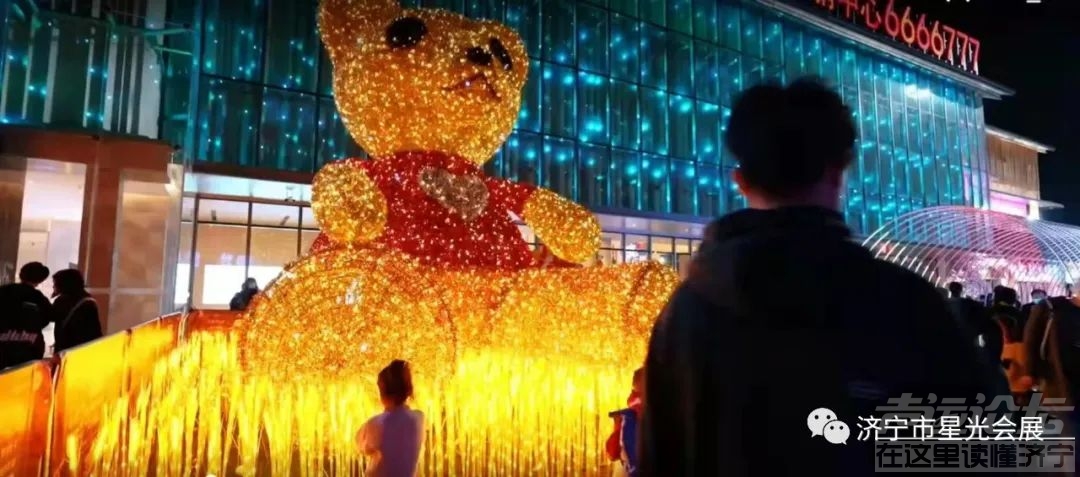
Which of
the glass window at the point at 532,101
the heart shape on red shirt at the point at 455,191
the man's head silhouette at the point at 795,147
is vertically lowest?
the man's head silhouette at the point at 795,147

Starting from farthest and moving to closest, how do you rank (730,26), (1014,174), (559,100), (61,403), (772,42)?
1. (1014,174)
2. (772,42)
3. (730,26)
4. (559,100)
5. (61,403)

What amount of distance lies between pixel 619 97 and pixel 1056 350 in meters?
16.8

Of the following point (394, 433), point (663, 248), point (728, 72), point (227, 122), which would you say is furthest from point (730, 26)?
point (394, 433)

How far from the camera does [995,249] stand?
18.3 meters

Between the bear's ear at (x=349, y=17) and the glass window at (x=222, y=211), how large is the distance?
11.1m

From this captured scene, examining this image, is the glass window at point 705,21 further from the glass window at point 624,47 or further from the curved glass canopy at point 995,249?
the curved glass canopy at point 995,249

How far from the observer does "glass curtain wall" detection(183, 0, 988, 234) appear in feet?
49.0

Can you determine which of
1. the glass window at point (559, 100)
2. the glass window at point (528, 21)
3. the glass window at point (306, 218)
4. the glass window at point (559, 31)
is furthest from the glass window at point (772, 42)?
the glass window at point (306, 218)

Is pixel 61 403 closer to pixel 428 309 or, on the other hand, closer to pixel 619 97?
pixel 428 309

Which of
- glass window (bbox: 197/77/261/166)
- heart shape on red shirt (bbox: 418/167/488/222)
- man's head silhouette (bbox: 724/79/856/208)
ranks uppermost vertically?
glass window (bbox: 197/77/261/166)

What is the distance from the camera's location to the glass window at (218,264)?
50.4 feet

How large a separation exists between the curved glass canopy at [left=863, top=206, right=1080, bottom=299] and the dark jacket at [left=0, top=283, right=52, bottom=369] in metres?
16.8

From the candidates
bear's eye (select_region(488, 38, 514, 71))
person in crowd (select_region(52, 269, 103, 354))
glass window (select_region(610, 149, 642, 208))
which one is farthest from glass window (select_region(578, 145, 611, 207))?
person in crowd (select_region(52, 269, 103, 354))

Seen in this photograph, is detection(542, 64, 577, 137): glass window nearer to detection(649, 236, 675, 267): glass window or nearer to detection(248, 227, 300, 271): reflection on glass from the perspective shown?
detection(649, 236, 675, 267): glass window
